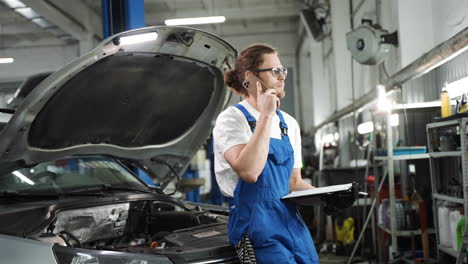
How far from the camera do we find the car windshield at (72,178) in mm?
2580

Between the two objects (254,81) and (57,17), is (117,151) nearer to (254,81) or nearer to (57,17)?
(254,81)

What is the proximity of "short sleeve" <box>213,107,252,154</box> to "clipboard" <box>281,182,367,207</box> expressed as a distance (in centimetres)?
27

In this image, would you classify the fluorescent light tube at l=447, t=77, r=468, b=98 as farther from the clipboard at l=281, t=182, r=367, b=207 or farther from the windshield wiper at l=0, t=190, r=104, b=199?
the windshield wiper at l=0, t=190, r=104, b=199

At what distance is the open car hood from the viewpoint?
2232 mm

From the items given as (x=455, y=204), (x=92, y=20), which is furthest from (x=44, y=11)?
(x=455, y=204)

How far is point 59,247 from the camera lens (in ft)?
5.92

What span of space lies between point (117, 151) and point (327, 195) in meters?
1.81

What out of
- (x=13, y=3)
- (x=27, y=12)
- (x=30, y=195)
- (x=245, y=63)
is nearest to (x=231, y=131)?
(x=245, y=63)

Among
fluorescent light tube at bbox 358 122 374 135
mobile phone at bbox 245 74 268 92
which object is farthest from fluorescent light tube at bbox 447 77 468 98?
mobile phone at bbox 245 74 268 92

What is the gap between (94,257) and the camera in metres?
1.76

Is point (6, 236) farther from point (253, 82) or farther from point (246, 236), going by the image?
point (253, 82)

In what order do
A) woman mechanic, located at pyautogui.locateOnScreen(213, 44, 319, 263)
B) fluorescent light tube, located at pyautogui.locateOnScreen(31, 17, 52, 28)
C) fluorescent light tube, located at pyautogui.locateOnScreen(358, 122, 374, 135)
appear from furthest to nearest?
fluorescent light tube, located at pyautogui.locateOnScreen(31, 17, 52, 28)
fluorescent light tube, located at pyautogui.locateOnScreen(358, 122, 374, 135)
woman mechanic, located at pyautogui.locateOnScreen(213, 44, 319, 263)

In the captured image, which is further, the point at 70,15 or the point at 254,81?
the point at 70,15

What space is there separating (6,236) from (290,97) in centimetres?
1456
